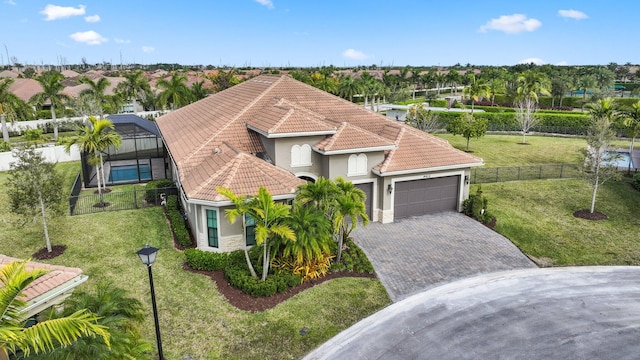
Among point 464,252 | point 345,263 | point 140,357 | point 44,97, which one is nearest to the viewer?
point 140,357

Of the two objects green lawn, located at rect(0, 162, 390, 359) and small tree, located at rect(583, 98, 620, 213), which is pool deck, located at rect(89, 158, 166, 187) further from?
small tree, located at rect(583, 98, 620, 213)

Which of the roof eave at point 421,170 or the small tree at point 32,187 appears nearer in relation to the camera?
the small tree at point 32,187

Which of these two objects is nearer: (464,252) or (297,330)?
(297,330)

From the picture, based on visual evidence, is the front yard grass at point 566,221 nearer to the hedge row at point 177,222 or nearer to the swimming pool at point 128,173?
the hedge row at point 177,222

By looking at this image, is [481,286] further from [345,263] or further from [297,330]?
[297,330]

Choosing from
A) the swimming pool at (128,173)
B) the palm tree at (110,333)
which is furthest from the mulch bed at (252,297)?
the swimming pool at (128,173)

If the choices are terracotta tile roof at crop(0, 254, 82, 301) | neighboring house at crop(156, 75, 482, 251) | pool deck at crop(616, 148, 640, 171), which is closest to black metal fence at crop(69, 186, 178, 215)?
neighboring house at crop(156, 75, 482, 251)

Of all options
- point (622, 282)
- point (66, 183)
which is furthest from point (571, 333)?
point (66, 183)
